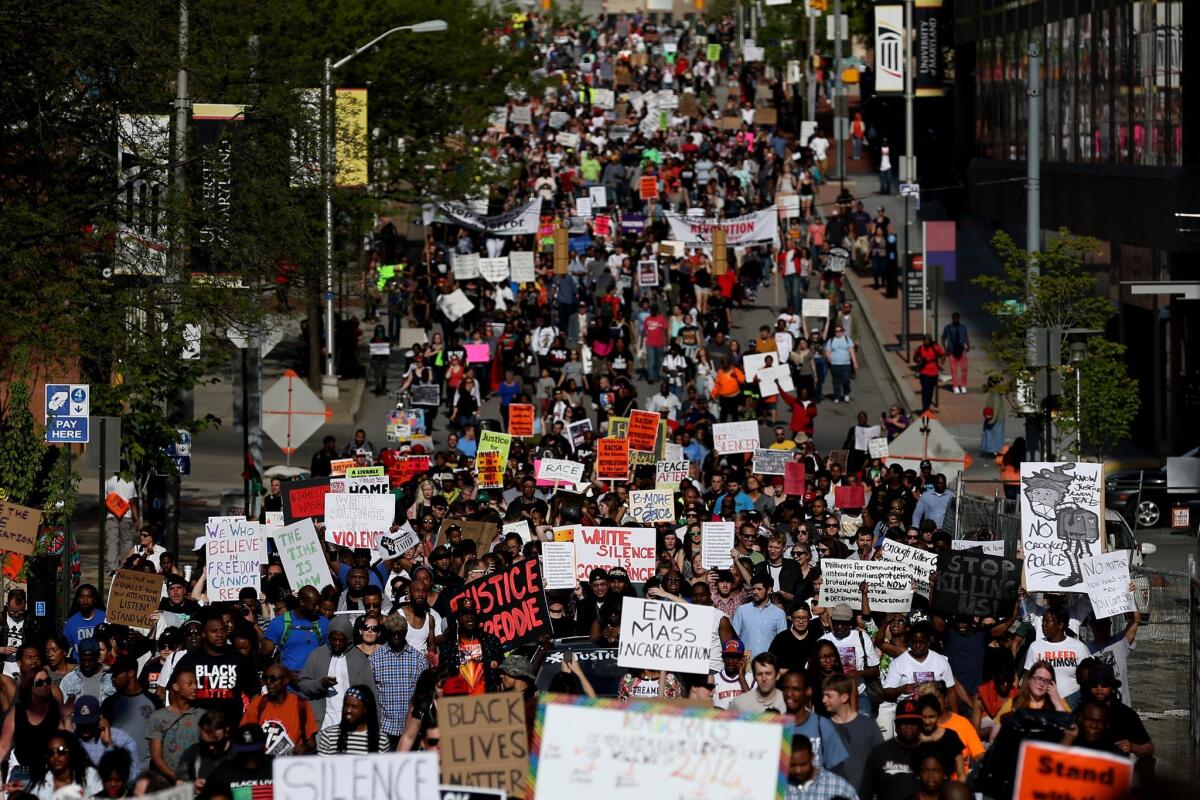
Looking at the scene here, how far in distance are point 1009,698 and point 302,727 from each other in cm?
427

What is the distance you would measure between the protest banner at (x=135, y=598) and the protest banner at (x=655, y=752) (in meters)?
8.57

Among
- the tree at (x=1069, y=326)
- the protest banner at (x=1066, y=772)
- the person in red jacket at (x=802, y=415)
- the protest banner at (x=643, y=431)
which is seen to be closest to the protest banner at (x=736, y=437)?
the protest banner at (x=643, y=431)

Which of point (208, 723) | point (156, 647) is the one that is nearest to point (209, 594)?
point (156, 647)

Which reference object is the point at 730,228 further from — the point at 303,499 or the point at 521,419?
the point at 303,499

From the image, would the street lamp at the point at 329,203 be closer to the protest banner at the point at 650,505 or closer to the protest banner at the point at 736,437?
the protest banner at the point at 736,437

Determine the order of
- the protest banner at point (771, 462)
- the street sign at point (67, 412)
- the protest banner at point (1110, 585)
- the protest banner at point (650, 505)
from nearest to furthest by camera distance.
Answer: the protest banner at point (1110, 585) < the street sign at point (67, 412) < the protest banner at point (650, 505) < the protest banner at point (771, 462)

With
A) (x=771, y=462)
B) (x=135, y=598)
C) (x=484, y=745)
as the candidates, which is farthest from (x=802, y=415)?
(x=484, y=745)

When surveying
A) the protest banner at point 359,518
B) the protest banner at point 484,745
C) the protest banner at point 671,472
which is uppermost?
the protest banner at point 671,472

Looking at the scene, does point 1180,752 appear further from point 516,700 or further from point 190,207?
point 190,207

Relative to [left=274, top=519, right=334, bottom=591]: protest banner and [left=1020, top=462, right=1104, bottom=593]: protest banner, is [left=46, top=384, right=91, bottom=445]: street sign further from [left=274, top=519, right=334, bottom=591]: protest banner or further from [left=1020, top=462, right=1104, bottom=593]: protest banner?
[left=1020, top=462, right=1104, bottom=593]: protest banner

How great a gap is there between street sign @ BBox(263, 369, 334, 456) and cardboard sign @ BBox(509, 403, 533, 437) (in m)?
2.62

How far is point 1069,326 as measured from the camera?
33812mm

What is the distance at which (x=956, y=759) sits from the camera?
12133mm

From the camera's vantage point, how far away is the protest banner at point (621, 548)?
65.4 ft
